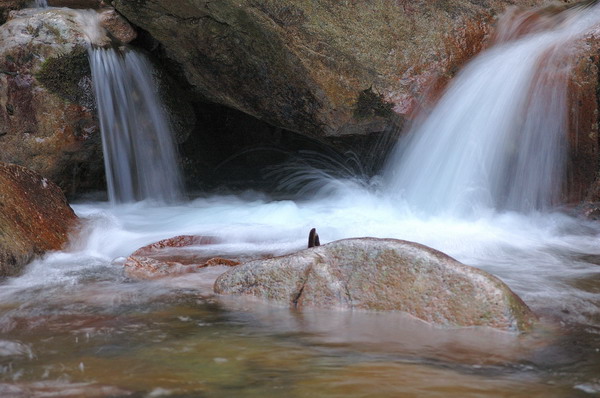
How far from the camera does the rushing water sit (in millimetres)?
2600

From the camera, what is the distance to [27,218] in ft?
18.8

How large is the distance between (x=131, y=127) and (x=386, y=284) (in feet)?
19.0

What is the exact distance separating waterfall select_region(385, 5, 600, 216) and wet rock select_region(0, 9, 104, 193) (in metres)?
4.37

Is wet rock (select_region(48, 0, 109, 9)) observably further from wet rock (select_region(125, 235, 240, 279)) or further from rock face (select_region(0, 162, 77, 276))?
wet rock (select_region(125, 235, 240, 279))

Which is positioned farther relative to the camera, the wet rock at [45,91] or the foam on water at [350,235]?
the wet rock at [45,91]

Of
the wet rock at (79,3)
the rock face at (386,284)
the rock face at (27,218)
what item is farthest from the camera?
the wet rock at (79,3)

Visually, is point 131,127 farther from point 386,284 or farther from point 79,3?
point 386,284

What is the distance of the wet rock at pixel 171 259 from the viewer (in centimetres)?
493

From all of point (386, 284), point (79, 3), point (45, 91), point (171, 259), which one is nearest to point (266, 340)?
point (386, 284)

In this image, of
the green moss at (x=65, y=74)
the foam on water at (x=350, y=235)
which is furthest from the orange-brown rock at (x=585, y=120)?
the green moss at (x=65, y=74)

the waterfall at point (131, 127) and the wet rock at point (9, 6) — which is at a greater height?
the wet rock at point (9, 6)

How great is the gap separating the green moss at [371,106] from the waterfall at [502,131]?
16.8 inches

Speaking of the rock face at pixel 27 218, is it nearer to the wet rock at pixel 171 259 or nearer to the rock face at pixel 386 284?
the wet rock at pixel 171 259

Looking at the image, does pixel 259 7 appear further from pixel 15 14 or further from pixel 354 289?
pixel 354 289
